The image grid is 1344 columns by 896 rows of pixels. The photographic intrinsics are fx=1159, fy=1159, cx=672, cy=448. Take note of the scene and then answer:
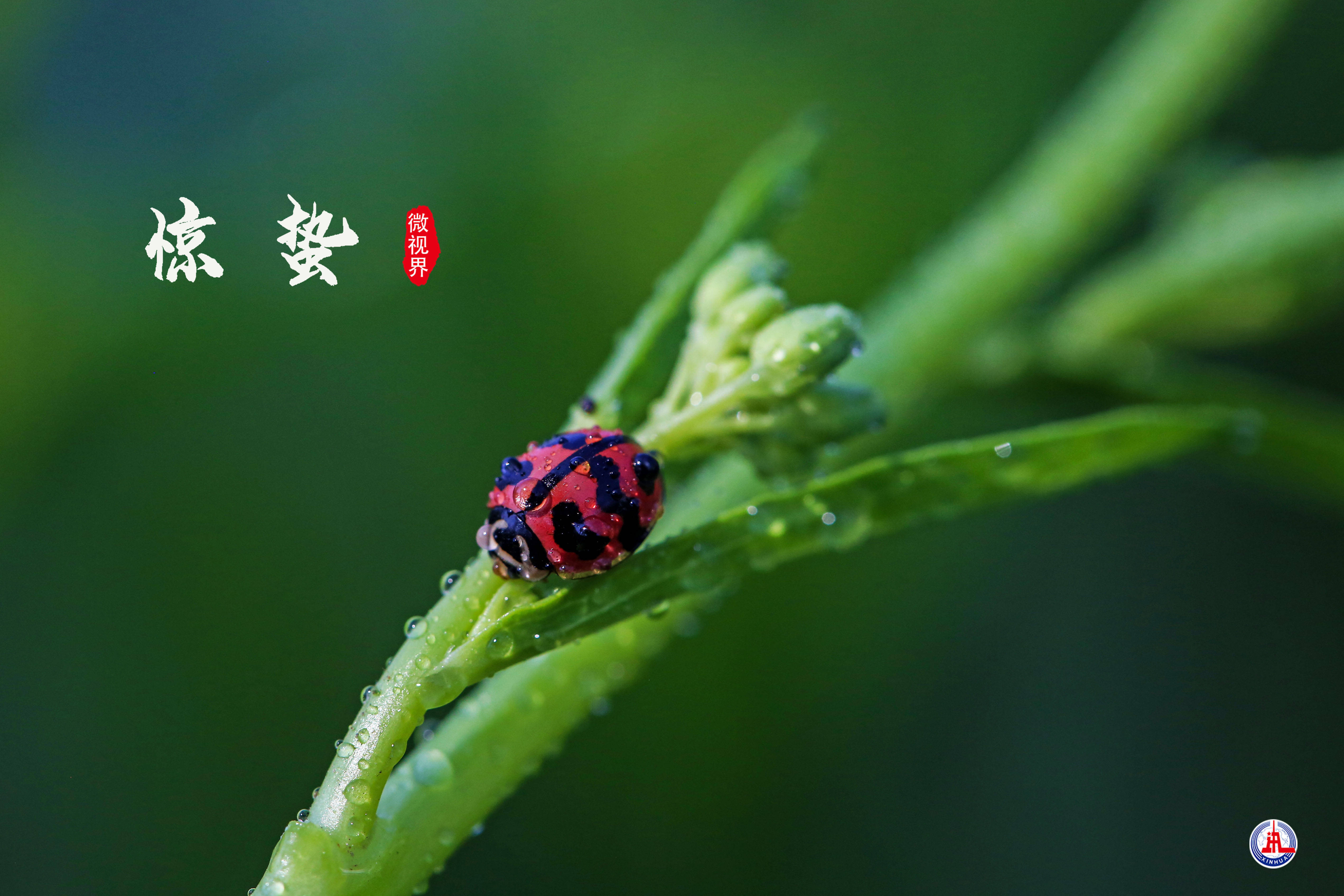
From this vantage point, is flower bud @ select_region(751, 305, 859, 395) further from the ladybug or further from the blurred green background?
the blurred green background

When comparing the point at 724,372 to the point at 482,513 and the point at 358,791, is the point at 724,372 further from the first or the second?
the point at 482,513

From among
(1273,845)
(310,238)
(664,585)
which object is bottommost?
(664,585)

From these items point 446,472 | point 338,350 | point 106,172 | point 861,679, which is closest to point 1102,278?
point 861,679

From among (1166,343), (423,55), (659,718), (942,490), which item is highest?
(423,55)

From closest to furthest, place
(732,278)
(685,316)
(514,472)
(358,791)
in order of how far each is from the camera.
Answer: (358,791) < (514,472) < (732,278) < (685,316)

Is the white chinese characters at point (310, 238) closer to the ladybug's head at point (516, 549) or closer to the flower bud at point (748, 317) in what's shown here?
the flower bud at point (748, 317)

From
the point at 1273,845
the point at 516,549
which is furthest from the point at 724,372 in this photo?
the point at 1273,845

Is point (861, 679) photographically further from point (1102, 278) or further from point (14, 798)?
point (14, 798)
